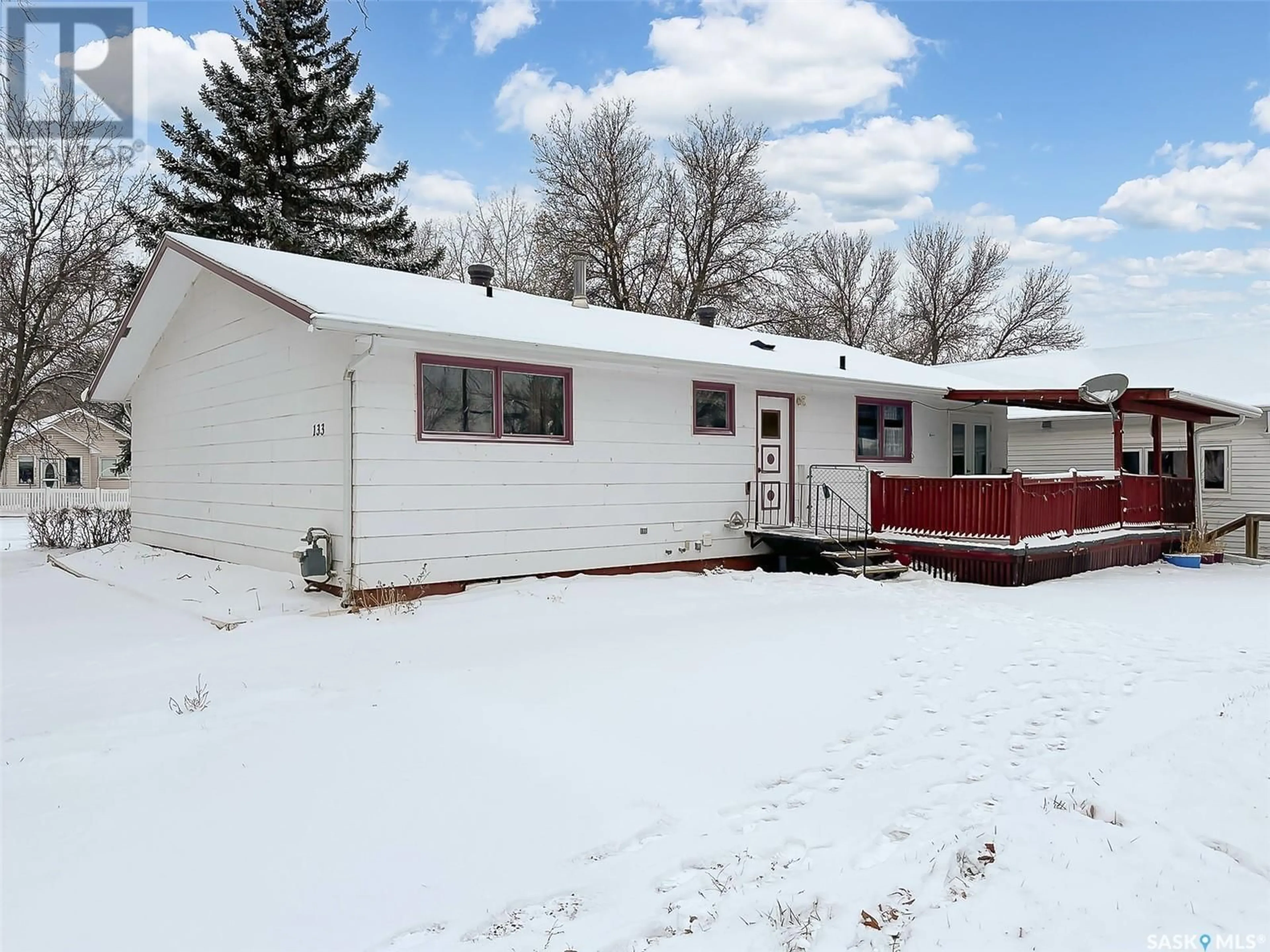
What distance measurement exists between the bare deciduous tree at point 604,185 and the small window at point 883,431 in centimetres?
1462

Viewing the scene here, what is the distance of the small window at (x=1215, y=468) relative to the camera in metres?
16.4

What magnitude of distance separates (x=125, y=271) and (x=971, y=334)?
31507 mm

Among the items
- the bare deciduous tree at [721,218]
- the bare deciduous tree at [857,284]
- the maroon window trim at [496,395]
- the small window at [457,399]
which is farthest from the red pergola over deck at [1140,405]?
the bare deciduous tree at [857,284]

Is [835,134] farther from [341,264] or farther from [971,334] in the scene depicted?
[341,264]

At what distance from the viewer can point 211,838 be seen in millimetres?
3297

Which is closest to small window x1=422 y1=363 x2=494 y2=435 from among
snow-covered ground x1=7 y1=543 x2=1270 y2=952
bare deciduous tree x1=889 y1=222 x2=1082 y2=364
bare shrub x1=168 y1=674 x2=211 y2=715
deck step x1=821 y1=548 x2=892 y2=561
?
snow-covered ground x1=7 y1=543 x2=1270 y2=952

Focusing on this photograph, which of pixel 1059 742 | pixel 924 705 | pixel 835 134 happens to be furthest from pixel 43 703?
pixel 835 134

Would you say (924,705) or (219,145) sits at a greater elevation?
(219,145)

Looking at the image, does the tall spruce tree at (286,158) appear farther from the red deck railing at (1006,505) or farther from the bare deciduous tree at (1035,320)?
the bare deciduous tree at (1035,320)

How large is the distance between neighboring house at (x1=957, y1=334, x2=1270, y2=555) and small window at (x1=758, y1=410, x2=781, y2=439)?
824 centimetres

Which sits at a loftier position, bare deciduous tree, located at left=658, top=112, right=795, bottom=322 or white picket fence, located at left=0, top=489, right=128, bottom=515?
bare deciduous tree, located at left=658, top=112, right=795, bottom=322

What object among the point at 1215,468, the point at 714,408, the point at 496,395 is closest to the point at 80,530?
the point at 496,395

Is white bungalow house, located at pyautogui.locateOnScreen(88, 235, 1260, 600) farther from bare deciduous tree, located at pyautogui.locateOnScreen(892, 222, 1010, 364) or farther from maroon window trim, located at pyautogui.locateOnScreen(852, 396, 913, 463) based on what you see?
bare deciduous tree, located at pyautogui.locateOnScreen(892, 222, 1010, 364)

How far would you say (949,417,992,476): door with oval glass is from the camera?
15242 mm
